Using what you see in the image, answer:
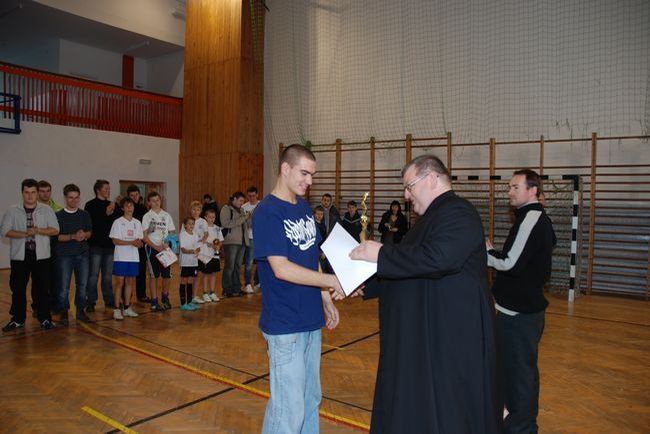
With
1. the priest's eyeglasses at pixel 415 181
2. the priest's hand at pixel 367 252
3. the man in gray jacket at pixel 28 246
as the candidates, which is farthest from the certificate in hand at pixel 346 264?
the man in gray jacket at pixel 28 246

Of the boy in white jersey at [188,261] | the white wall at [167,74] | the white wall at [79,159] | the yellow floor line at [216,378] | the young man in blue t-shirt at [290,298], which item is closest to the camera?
the young man in blue t-shirt at [290,298]

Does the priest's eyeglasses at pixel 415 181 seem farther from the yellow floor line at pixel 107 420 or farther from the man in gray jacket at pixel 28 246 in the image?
the man in gray jacket at pixel 28 246

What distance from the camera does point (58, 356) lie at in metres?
Answer: 4.73

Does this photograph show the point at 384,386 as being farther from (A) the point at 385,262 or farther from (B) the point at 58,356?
(B) the point at 58,356

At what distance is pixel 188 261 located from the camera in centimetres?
686

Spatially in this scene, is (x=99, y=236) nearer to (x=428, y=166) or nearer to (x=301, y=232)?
(x=301, y=232)

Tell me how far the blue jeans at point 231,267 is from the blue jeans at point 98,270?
1786mm

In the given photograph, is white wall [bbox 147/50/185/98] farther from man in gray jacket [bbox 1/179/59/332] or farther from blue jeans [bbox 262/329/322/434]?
blue jeans [bbox 262/329/322/434]

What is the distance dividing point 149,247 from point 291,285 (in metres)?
4.94

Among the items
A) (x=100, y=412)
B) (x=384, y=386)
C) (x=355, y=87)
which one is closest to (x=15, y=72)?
(x=355, y=87)

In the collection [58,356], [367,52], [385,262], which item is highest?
[367,52]

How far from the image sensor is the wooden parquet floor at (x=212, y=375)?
3402 mm

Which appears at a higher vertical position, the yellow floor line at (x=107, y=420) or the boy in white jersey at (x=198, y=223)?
the boy in white jersey at (x=198, y=223)

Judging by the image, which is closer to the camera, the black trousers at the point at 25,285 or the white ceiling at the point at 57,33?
the black trousers at the point at 25,285
